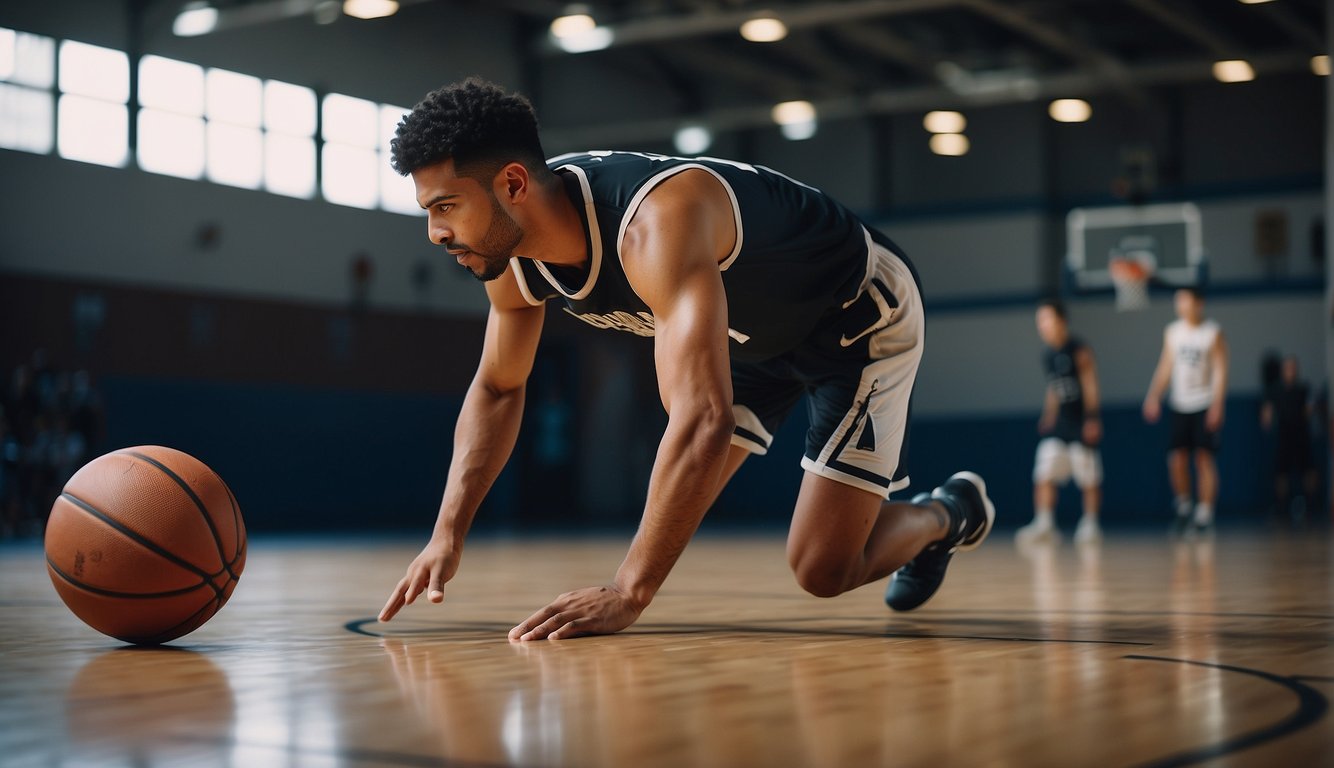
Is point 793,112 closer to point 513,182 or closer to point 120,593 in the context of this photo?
point 513,182

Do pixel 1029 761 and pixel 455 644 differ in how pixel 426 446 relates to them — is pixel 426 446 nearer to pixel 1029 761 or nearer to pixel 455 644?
pixel 455 644

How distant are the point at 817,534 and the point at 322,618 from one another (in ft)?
4.40

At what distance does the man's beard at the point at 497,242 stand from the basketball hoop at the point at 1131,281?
1366cm

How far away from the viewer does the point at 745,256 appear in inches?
122

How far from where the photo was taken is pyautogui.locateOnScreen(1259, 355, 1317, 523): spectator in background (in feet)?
49.9

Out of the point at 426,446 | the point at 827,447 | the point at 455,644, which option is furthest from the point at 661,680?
the point at 426,446

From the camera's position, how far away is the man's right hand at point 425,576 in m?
3.04

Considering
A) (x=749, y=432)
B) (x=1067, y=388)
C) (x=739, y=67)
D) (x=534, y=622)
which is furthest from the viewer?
(x=739, y=67)

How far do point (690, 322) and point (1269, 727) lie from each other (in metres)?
1.23

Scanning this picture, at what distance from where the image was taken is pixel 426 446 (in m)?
17.0

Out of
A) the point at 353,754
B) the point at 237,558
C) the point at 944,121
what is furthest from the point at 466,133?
the point at 944,121

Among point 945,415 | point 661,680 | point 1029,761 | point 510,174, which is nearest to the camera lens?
point 1029,761

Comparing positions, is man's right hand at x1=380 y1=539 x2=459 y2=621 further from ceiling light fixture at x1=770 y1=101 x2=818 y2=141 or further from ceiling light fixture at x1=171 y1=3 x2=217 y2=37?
ceiling light fixture at x1=770 y1=101 x2=818 y2=141

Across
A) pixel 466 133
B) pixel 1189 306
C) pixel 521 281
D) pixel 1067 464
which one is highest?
pixel 1189 306
